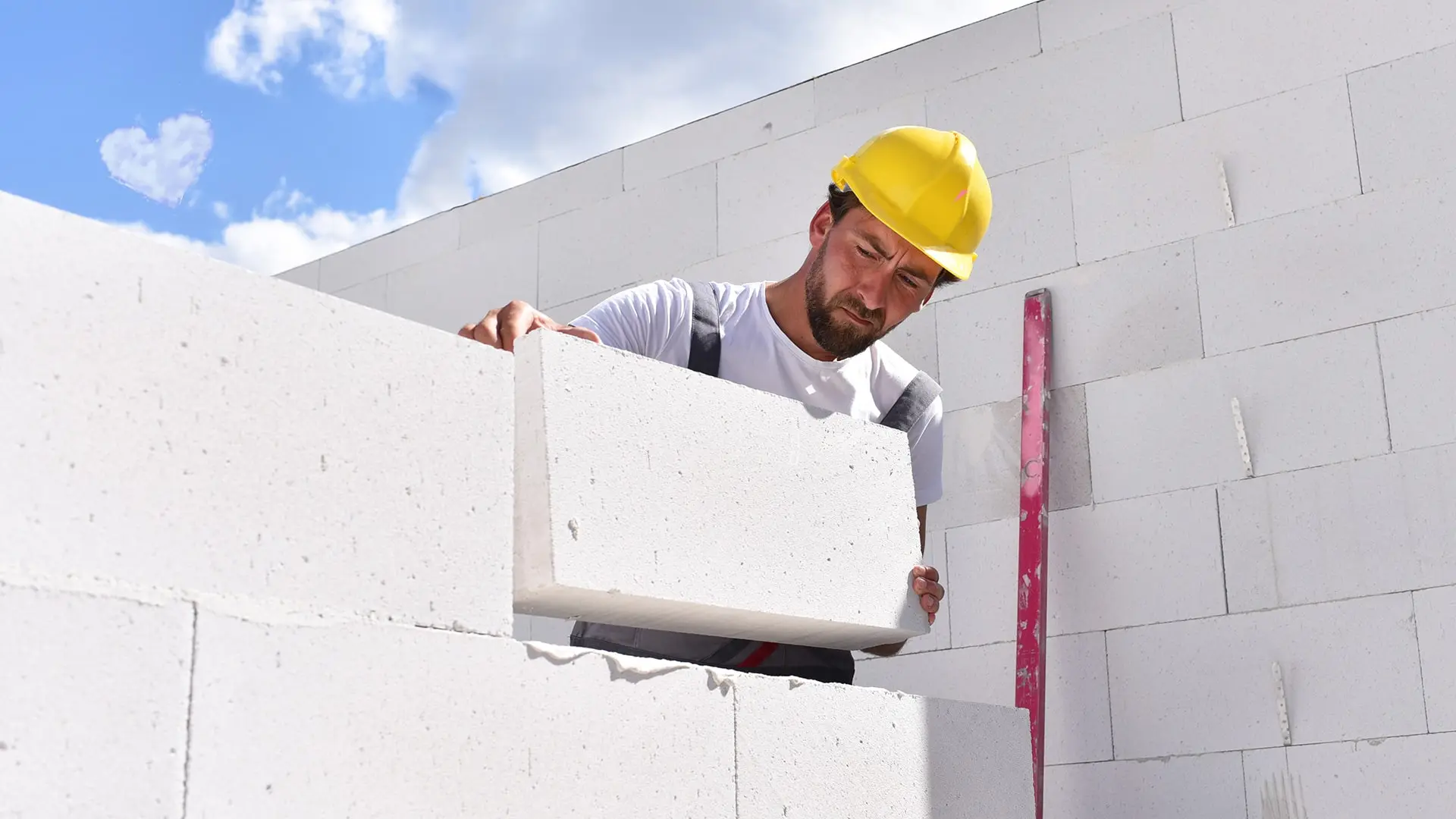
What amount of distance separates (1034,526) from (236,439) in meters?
2.76

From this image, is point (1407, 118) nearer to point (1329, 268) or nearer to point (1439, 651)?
point (1329, 268)

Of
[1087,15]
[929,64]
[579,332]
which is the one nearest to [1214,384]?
[1087,15]

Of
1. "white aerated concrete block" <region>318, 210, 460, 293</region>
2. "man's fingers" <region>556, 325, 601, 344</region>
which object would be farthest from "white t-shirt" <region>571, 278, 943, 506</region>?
"white aerated concrete block" <region>318, 210, 460, 293</region>

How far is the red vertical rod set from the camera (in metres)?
3.71

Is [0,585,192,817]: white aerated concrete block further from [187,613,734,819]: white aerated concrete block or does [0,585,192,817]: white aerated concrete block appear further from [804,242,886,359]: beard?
[804,242,886,359]: beard

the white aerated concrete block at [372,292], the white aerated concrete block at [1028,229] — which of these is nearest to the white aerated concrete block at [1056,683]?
the white aerated concrete block at [1028,229]

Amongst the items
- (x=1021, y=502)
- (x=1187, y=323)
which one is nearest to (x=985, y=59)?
(x=1187, y=323)

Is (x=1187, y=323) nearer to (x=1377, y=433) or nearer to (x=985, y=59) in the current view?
(x=1377, y=433)

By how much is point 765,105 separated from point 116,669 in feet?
12.6

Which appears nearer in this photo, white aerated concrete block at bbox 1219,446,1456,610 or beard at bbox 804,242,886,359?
beard at bbox 804,242,886,359

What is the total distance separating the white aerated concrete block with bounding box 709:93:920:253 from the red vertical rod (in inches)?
34.0

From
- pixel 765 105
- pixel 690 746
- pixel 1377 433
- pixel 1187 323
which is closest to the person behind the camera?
pixel 690 746

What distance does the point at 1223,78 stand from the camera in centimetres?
394

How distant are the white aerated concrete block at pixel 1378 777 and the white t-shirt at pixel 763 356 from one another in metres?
1.26
